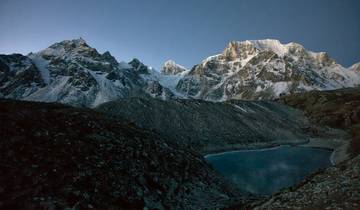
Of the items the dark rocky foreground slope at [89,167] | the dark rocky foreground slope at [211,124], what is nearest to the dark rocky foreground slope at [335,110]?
the dark rocky foreground slope at [211,124]

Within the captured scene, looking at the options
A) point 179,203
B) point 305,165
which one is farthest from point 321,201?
point 305,165

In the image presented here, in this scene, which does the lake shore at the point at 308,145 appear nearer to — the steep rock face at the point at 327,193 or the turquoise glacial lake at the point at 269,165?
the turquoise glacial lake at the point at 269,165

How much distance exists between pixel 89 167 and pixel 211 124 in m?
80.5

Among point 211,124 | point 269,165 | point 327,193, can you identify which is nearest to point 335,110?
point 211,124

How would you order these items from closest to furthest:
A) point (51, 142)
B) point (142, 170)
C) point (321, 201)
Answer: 1. point (321, 201)
2. point (51, 142)
3. point (142, 170)

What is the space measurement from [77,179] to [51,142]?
194 inches

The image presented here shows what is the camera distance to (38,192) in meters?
21.9

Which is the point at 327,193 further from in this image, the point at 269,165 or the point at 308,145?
the point at 308,145

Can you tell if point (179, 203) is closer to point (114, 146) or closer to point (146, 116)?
point (114, 146)

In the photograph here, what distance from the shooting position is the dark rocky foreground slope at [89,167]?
2247 centimetres

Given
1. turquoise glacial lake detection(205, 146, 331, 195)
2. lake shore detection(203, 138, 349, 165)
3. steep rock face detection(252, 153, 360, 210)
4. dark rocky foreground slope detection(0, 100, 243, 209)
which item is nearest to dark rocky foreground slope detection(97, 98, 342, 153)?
lake shore detection(203, 138, 349, 165)

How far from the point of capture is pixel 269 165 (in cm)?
7388

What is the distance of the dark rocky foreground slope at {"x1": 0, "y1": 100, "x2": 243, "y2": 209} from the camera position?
22.5 metres

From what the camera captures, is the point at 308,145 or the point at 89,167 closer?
the point at 89,167
